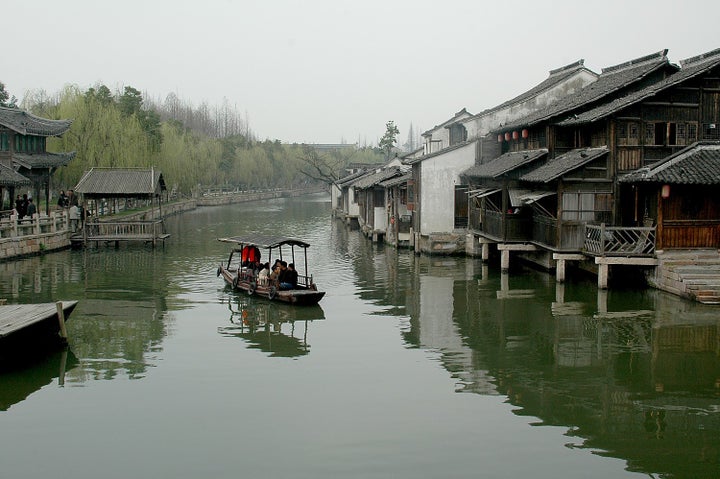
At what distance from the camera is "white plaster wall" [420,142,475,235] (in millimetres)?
33094

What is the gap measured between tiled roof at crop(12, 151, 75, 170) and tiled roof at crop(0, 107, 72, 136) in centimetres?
116

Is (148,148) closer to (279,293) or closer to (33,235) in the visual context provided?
(33,235)

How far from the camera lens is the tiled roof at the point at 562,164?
76.5ft

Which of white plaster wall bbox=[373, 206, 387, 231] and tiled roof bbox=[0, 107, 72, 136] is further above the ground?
tiled roof bbox=[0, 107, 72, 136]

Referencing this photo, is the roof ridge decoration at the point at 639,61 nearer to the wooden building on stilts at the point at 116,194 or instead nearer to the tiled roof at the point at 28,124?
the wooden building on stilts at the point at 116,194

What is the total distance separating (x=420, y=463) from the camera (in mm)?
10516

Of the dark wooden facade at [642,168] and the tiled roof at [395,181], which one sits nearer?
the dark wooden facade at [642,168]

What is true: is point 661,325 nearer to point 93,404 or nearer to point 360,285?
point 360,285

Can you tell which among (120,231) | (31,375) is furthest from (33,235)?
(31,375)

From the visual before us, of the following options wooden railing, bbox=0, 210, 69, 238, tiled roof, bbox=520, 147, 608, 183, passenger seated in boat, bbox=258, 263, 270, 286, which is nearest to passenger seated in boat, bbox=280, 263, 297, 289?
passenger seated in boat, bbox=258, 263, 270, 286

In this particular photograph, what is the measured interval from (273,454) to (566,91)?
29.3 meters

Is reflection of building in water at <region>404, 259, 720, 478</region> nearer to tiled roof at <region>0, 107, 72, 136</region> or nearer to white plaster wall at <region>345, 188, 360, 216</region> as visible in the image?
tiled roof at <region>0, 107, 72, 136</region>

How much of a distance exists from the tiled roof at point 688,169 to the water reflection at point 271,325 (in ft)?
31.7

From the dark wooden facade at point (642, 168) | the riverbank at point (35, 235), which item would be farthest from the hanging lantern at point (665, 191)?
the riverbank at point (35, 235)
